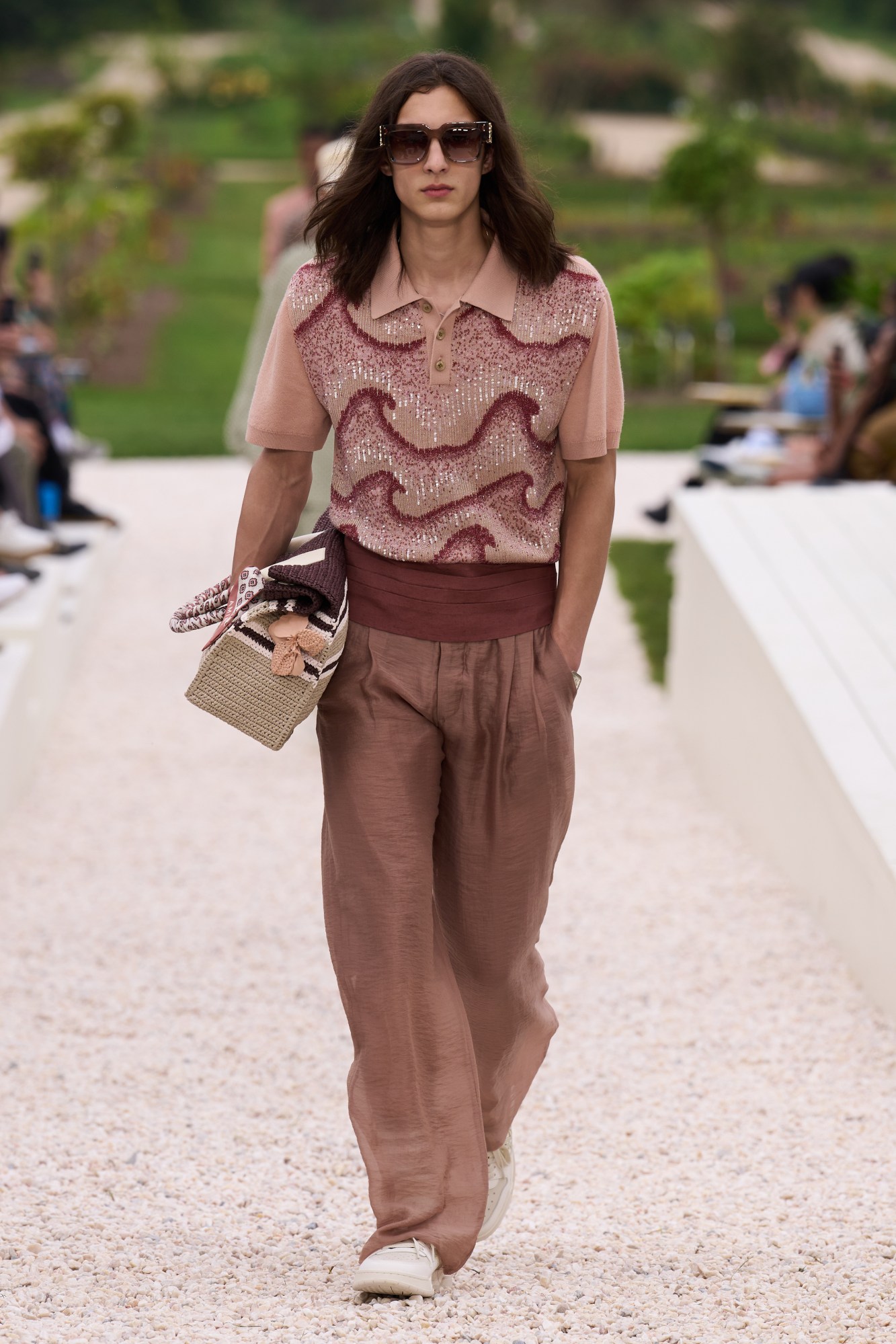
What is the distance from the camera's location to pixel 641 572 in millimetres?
8492

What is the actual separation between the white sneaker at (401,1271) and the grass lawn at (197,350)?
10040 millimetres

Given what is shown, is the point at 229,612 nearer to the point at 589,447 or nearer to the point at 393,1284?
the point at 589,447

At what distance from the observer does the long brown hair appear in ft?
7.47

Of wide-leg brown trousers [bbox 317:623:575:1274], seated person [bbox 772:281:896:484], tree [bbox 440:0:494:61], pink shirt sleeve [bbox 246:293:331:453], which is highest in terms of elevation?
pink shirt sleeve [bbox 246:293:331:453]

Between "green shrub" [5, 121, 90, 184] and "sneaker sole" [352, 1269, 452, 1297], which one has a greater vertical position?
"sneaker sole" [352, 1269, 452, 1297]

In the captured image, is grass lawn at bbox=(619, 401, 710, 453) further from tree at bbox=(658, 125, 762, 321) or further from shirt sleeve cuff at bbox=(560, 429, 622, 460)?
shirt sleeve cuff at bbox=(560, 429, 622, 460)

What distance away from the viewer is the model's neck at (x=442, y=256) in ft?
7.50

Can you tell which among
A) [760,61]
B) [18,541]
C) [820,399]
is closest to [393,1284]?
[18,541]

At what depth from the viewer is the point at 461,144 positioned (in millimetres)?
2252

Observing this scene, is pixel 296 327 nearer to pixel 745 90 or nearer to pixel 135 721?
pixel 135 721

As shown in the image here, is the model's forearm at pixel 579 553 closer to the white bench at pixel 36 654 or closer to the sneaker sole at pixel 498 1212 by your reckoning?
the sneaker sole at pixel 498 1212

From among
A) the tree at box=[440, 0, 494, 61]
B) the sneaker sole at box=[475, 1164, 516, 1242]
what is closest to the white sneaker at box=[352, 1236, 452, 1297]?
the sneaker sole at box=[475, 1164, 516, 1242]

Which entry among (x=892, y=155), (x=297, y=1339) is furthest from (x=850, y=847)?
(x=892, y=155)

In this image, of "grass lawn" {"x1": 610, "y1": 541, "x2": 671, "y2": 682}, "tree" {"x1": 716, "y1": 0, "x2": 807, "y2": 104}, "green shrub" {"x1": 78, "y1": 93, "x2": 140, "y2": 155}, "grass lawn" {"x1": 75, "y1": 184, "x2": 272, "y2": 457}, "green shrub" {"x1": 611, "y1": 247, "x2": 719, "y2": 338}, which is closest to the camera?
"grass lawn" {"x1": 610, "y1": 541, "x2": 671, "y2": 682}
